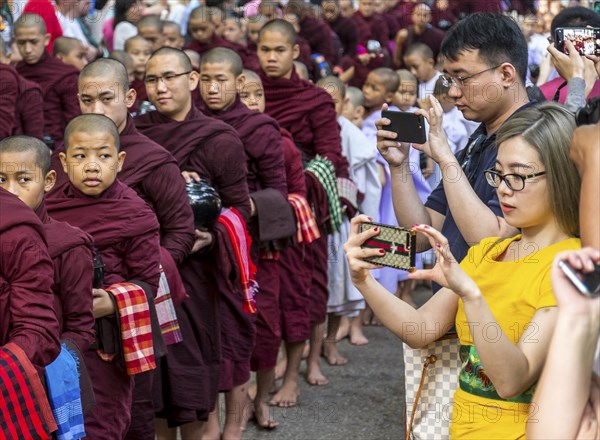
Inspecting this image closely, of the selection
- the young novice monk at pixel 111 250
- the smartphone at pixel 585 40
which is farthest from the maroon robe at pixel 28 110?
the smartphone at pixel 585 40

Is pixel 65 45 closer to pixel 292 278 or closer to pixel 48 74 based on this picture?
pixel 48 74

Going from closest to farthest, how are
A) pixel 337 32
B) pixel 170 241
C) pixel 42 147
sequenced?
pixel 42 147 → pixel 170 241 → pixel 337 32

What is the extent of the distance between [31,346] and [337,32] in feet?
35.2

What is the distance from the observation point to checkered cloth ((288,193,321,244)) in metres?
5.75

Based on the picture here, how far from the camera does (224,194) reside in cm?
503

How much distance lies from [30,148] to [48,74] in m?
3.85

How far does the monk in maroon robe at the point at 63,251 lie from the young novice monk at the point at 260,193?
72.1 inches

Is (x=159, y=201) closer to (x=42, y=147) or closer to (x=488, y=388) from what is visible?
(x=42, y=147)

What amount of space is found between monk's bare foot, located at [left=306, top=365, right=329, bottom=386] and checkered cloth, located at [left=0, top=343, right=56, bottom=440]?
3.53 m

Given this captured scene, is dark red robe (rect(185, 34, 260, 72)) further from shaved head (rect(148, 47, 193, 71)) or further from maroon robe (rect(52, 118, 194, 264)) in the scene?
maroon robe (rect(52, 118, 194, 264))

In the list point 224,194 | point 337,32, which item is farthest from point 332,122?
point 337,32

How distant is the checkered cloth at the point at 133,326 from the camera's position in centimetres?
378

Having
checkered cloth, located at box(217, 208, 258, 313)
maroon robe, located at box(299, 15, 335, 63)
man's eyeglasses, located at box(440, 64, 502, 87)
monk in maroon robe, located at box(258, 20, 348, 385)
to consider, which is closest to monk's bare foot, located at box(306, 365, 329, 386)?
monk in maroon robe, located at box(258, 20, 348, 385)

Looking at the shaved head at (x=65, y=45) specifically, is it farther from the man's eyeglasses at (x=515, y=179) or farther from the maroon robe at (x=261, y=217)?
the man's eyeglasses at (x=515, y=179)
